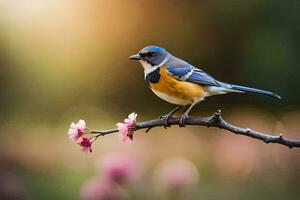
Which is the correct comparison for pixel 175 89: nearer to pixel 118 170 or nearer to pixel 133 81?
pixel 118 170

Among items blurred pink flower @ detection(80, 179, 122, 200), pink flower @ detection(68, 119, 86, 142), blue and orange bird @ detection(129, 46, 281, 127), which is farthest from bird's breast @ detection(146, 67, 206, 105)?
blurred pink flower @ detection(80, 179, 122, 200)

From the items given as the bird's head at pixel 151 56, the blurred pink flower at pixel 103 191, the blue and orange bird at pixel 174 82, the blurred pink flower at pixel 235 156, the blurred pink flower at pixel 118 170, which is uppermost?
the bird's head at pixel 151 56

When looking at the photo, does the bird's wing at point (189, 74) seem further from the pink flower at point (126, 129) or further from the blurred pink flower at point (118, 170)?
the blurred pink flower at point (118, 170)

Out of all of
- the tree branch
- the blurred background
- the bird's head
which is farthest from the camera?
the blurred background

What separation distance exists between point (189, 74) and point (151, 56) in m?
0.10

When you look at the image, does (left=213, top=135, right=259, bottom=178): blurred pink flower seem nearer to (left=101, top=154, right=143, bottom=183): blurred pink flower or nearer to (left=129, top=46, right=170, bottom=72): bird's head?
(left=101, top=154, right=143, bottom=183): blurred pink flower

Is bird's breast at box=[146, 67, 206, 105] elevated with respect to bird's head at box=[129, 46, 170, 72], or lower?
lower

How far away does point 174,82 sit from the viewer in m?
1.26

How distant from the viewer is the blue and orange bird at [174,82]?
1.24 metres

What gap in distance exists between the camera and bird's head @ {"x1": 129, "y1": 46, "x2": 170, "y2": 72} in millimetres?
1225

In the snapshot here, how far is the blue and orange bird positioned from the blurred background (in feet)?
5.62

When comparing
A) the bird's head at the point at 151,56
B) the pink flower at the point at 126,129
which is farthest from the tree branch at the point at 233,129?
the bird's head at the point at 151,56

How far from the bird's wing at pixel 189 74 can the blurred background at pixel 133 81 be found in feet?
5.53

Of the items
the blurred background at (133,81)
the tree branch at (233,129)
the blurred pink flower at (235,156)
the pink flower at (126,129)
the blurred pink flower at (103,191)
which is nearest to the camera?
the tree branch at (233,129)
